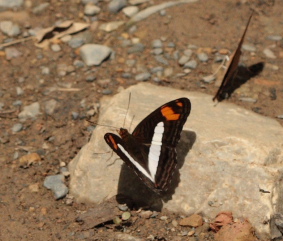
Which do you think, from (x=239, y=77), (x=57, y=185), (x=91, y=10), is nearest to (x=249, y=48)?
(x=239, y=77)

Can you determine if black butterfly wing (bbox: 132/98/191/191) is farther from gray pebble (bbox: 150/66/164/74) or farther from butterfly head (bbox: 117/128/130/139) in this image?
gray pebble (bbox: 150/66/164/74)

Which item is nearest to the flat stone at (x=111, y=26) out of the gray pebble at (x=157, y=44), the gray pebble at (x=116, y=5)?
the gray pebble at (x=116, y=5)

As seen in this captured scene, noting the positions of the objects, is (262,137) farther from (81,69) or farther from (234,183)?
(81,69)

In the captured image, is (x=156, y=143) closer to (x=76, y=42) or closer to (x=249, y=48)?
(x=249, y=48)

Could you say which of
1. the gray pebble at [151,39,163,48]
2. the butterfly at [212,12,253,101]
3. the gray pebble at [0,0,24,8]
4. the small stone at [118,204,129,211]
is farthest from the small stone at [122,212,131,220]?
the gray pebble at [0,0,24,8]

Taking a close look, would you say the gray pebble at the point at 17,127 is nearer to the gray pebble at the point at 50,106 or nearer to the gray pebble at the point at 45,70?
the gray pebble at the point at 50,106
